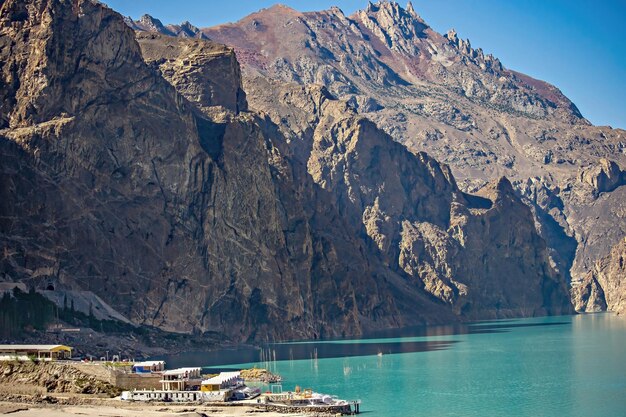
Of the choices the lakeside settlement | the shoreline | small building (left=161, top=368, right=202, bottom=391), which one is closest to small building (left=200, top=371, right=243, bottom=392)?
the lakeside settlement

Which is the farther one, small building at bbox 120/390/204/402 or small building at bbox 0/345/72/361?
small building at bbox 0/345/72/361

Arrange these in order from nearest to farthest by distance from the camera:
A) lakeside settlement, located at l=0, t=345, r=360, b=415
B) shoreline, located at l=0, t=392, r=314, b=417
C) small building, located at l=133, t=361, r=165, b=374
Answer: shoreline, located at l=0, t=392, r=314, b=417 < lakeside settlement, located at l=0, t=345, r=360, b=415 < small building, located at l=133, t=361, r=165, b=374

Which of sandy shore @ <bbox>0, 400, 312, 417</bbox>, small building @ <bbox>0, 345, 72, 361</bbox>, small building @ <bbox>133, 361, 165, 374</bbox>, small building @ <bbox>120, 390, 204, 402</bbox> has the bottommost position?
sandy shore @ <bbox>0, 400, 312, 417</bbox>

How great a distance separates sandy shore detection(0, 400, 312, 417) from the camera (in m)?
134

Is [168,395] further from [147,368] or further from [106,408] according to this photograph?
[106,408]

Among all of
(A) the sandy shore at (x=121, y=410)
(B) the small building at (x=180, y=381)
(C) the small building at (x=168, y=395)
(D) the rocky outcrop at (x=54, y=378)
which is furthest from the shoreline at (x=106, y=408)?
(B) the small building at (x=180, y=381)

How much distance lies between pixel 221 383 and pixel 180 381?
17.9ft

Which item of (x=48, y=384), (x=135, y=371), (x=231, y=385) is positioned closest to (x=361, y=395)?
(x=231, y=385)

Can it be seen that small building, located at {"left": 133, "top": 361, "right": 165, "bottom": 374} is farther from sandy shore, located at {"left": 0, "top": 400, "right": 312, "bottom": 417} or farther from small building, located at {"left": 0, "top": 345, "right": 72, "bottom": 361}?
sandy shore, located at {"left": 0, "top": 400, "right": 312, "bottom": 417}

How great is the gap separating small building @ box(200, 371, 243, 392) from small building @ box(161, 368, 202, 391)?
4.17 ft

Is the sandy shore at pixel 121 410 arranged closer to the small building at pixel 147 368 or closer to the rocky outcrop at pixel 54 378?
the rocky outcrop at pixel 54 378

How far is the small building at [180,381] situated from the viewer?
161500mm

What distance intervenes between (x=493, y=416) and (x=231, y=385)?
34.5 meters

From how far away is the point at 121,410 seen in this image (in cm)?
14212
